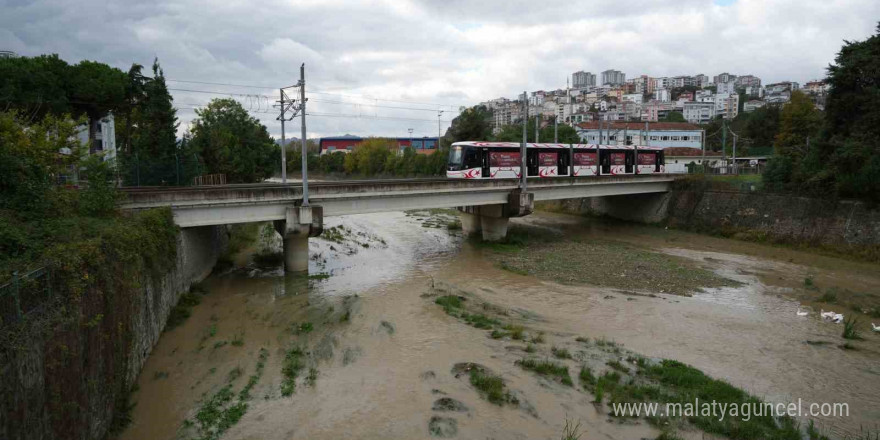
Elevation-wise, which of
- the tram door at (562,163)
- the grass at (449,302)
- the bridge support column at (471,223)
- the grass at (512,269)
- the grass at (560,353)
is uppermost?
the tram door at (562,163)

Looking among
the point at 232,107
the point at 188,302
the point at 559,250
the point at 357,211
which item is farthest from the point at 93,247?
the point at 232,107

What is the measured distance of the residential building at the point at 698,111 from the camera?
17412cm

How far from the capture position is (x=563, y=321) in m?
17.6

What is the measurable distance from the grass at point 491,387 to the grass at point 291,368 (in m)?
4.48

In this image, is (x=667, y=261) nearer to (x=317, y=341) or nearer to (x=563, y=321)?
(x=563, y=321)

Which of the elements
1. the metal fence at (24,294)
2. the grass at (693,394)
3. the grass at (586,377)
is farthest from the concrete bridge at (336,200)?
the grass at (693,394)

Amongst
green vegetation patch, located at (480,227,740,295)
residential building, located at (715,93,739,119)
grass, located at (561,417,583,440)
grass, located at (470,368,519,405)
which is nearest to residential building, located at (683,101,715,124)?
residential building, located at (715,93,739,119)

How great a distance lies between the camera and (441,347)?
14875mm

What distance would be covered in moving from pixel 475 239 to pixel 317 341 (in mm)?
20729

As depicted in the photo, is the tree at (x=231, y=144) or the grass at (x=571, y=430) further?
the tree at (x=231, y=144)

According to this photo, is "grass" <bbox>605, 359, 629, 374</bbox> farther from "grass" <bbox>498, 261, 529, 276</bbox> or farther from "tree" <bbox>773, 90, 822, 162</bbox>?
"tree" <bbox>773, 90, 822, 162</bbox>

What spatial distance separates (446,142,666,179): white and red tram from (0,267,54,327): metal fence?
2529 cm

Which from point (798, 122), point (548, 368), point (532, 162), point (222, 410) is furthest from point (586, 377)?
point (798, 122)

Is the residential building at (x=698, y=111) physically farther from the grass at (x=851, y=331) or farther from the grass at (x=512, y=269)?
the grass at (x=851, y=331)
